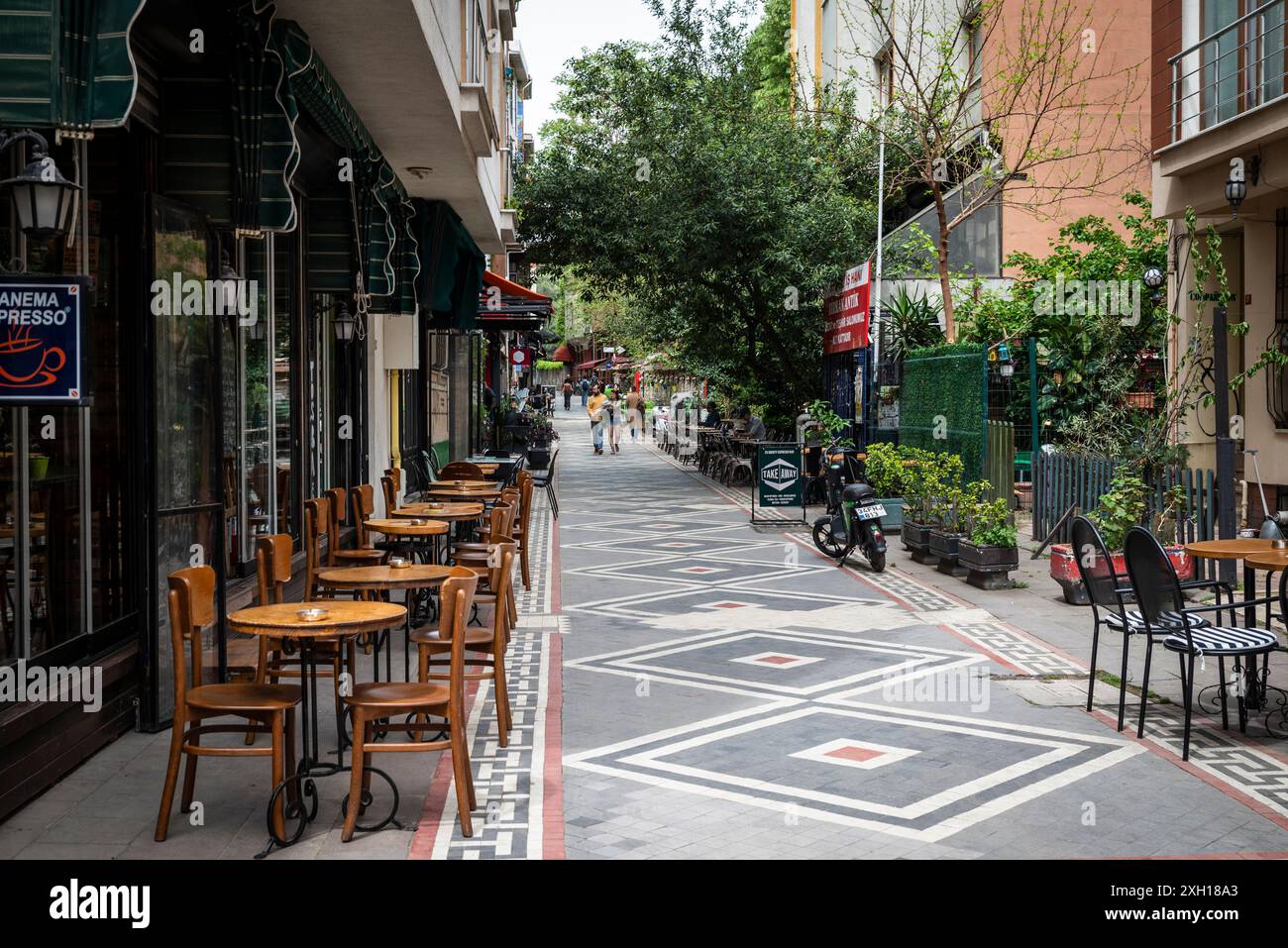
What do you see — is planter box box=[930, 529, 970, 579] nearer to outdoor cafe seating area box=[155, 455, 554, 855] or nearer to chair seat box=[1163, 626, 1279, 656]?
chair seat box=[1163, 626, 1279, 656]

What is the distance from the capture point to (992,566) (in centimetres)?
1266

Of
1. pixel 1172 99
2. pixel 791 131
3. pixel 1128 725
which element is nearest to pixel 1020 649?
pixel 1128 725

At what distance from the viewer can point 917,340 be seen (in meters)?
19.7

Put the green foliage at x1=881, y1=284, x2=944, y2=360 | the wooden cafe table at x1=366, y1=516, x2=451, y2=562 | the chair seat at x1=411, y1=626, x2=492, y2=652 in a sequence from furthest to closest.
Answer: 1. the green foliage at x1=881, y1=284, x2=944, y2=360
2. the wooden cafe table at x1=366, y1=516, x2=451, y2=562
3. the chair seat at x1=411, y1=626, x2=492, y2=652

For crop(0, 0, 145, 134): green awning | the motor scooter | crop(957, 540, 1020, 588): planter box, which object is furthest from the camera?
the motor scooter

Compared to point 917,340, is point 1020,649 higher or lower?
lower

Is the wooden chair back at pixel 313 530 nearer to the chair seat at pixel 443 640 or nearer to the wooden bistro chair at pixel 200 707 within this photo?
the chair seat at pixel 443 640

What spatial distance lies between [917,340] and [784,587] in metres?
7.85

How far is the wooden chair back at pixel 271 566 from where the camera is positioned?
6.90 meters

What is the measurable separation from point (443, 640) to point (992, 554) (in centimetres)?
793

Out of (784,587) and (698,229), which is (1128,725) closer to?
(784,587)

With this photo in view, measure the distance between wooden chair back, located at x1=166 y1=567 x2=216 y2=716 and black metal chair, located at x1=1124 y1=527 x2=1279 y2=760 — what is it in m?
4.75

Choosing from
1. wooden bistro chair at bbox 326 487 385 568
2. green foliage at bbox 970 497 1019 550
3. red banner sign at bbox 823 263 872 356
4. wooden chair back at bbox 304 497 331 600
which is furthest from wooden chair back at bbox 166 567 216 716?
red banner sign at bbox 823 263 872 356

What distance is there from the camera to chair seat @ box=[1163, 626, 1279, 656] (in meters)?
6.90
